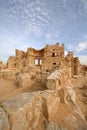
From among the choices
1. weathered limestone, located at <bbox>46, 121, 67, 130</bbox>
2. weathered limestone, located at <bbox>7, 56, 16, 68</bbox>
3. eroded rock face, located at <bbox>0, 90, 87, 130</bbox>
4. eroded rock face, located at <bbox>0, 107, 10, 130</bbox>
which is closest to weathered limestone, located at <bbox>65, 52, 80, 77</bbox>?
weathered limestone, located at <bbox>7, 56, 16, 68</bbox>

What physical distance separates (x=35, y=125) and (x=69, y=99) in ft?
11.3

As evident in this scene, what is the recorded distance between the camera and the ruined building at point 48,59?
26470 mm

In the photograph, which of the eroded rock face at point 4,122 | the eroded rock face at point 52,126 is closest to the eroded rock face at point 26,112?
the eroded rock face at point 4,122

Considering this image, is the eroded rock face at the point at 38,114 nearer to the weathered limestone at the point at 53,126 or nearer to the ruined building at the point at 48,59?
the weathered limestone at the point at 53,126

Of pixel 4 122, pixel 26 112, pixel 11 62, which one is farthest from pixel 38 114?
pixel 11 62

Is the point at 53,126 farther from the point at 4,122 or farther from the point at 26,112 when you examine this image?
the point at 4,122

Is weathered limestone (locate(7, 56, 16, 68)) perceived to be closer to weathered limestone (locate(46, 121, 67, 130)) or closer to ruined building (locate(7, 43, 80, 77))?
ruined building (locate(7, 43, 80, 77))

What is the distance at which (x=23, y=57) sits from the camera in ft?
97.1

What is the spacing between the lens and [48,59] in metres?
27.0

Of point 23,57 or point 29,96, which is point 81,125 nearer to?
point 29,96

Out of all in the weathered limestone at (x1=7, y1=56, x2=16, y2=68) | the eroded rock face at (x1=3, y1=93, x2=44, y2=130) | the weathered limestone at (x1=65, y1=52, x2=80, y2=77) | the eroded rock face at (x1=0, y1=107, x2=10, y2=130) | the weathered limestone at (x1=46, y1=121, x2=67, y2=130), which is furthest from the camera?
the weathered limestone at (x1=7, y1=56, x2=16, y2=68)

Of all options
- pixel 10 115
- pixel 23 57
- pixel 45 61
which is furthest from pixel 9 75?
pixel 23 57

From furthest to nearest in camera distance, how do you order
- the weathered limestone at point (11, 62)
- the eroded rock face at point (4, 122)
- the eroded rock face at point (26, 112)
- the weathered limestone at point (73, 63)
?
the weathered limestone at point (11, 62) < the weathered limestone at point (73, 63) < the eroded rock face at point (26, 112) < the eroded rock face at point (4, 122)

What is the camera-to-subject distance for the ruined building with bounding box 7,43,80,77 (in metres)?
26.5
